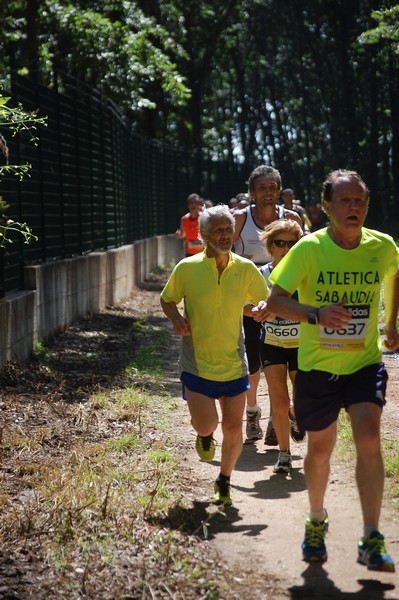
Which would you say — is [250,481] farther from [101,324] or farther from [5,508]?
[101,324]

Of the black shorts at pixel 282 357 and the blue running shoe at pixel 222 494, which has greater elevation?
the black shorts at pixel 282 357

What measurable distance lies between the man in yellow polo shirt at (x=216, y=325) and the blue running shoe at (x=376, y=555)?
1655 millimetres

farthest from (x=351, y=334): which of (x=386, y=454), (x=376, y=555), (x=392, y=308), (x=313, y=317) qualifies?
(x=386, y=454)

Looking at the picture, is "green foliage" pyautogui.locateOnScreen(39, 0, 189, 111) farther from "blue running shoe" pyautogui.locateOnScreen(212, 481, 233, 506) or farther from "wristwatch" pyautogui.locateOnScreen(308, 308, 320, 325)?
"wristwatch" pyautogui.locateOnScreen(308, 308, 320, 325)

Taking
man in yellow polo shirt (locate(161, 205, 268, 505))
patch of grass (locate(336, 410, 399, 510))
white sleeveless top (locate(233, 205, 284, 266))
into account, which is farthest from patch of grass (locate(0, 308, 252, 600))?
white sleeveless top (locate(233, 205, 284, 266))

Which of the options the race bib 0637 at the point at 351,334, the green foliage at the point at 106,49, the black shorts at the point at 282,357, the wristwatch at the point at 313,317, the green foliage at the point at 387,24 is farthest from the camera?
the green foliage at the point at 387,24

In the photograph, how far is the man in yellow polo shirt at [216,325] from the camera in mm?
7082

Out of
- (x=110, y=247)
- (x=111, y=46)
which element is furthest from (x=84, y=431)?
(x=111, y=46)

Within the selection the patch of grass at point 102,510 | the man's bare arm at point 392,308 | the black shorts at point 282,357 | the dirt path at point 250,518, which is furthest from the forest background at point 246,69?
the man's bare arm at point 392,308

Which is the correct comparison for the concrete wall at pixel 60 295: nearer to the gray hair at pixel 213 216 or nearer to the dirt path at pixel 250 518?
the dirt path at pixel 250 518

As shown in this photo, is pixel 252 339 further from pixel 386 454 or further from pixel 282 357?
pixel 386 454

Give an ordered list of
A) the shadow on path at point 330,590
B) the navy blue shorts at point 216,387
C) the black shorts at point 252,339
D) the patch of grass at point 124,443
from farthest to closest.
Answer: the black shorts at point 252,339
the patch of grass at point 124,443
the navy blue shorts at point 216,387
the shadow on path at point 330,590

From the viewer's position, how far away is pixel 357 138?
180 ft

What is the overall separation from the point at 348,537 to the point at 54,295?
345 inches
